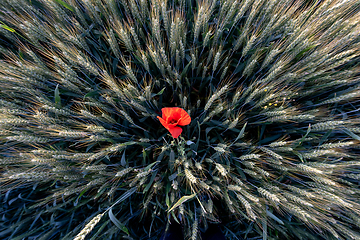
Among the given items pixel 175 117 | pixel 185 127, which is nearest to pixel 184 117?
pixel 175 117

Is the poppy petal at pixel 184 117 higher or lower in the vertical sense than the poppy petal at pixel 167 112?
lower

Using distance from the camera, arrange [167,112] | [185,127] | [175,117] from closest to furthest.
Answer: [167,112]
[175,117]
[185,127]

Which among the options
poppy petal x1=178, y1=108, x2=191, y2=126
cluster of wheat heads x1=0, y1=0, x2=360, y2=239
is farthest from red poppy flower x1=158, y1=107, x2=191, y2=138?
cluster of wheat heads x1=0, y1=0, x2=360, y2=239

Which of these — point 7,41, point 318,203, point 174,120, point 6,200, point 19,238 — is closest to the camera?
point 318,203

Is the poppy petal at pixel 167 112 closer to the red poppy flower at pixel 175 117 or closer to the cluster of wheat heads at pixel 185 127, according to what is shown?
the red poppy flower at pixel 175 117

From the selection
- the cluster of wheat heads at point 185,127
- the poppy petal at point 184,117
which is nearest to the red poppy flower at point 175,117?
the poppy petal at point 184,117

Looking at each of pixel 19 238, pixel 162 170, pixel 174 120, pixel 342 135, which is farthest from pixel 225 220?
pixel 19 238

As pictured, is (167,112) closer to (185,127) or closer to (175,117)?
(175,117)

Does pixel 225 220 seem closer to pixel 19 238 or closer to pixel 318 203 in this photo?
pixel 318 203
